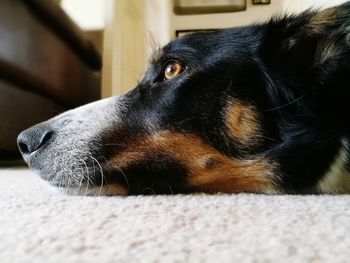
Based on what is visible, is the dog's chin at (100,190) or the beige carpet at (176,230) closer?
the beige carpet at (176,230)

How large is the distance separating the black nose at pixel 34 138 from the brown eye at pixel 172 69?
332mm

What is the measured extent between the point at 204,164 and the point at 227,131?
103 millimetres

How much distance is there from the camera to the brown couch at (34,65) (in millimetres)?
1800

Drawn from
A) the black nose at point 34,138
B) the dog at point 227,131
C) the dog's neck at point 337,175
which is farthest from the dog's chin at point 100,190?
the dog's neck at point 337,175

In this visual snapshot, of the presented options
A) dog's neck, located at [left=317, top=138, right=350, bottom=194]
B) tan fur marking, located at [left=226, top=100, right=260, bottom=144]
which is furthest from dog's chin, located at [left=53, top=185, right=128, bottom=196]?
dog's neck, located at [left=317, top=138, right=350, bottom=194]

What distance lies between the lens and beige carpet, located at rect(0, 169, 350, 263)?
0.43m

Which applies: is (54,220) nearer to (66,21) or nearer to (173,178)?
(173,178)

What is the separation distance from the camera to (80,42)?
2582 millimetres

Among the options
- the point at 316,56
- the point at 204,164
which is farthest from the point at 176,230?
the point at 316,56

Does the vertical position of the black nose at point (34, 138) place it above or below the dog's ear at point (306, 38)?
below

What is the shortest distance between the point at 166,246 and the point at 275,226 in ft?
0.58

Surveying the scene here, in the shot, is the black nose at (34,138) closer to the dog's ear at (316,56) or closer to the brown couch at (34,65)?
the dog's ear at (316,56)

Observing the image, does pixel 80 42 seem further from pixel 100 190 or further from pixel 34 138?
pixel 100 190

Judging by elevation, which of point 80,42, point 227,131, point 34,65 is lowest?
point 227,131
